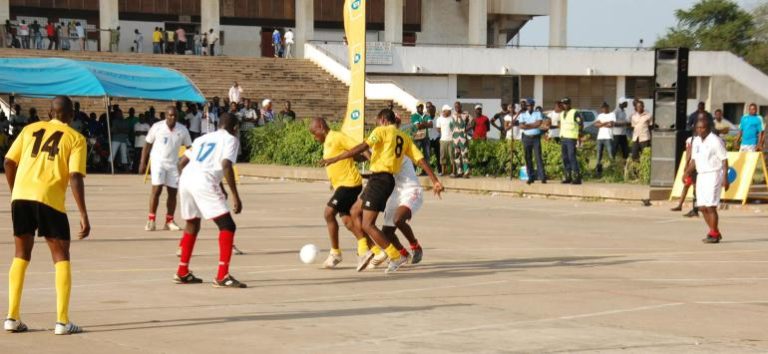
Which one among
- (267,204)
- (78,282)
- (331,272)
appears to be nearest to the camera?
(78,282)

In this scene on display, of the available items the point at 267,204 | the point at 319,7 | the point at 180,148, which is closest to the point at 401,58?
the point at 319,7

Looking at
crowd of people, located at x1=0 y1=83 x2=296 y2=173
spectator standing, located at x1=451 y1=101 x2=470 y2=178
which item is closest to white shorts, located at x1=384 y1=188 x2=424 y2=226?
spectator standing, located at x1=451 y1=101 x2=470 y2=178

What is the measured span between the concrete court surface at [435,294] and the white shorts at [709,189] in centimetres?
60

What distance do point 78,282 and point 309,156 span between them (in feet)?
71.9

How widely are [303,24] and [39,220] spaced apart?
5136 cm

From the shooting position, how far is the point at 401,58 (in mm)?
57719

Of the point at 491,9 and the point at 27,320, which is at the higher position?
the point at 491,9

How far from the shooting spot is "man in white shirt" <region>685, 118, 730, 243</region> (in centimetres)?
1693

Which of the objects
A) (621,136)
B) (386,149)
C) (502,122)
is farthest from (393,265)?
(502,122)

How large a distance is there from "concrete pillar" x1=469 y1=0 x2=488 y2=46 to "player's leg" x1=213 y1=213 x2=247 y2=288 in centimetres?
5378

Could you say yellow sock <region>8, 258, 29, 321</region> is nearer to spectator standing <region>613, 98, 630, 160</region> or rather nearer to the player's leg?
the player's leg

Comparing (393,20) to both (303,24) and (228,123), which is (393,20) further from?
(228,123)

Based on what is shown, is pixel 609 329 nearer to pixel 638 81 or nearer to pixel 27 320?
pixel 27 320

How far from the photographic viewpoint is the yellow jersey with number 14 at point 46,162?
31.4 ft
